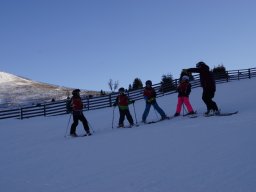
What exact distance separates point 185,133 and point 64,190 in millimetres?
4355

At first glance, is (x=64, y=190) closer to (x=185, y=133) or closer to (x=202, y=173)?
(x=202, y=173)

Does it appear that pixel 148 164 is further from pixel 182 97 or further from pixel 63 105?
pixel 63 105

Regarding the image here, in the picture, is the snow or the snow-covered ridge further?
the snow-covered ridge

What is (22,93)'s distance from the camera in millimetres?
137500

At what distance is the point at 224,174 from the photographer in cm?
539

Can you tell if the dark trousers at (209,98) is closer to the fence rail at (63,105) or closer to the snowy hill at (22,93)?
the fence rail at (63,105)

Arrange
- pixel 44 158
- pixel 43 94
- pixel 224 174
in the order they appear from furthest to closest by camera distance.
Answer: pixel 43 94 < pixel 44 158 < pixel 224 174

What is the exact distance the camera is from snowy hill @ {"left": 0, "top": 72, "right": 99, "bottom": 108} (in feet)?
387

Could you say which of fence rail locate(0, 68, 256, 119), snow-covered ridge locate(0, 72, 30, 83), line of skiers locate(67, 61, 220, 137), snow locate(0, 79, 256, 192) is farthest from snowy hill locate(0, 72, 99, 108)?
snow locate(0, 79, 256, 192)

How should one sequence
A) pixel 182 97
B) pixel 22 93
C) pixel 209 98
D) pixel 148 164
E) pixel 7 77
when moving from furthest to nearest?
1. pixel 7 77
2. pixel 22 93
3. pixel 182 97
4. pixel 209 98
5. pixel 148 164

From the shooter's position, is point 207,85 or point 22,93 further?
point 22,93

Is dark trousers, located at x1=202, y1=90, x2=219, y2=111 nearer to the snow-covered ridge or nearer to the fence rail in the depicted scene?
the fence rail

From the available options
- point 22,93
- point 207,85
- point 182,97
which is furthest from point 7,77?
point 207,85

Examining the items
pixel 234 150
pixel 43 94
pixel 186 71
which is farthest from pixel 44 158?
pixel 43 94
